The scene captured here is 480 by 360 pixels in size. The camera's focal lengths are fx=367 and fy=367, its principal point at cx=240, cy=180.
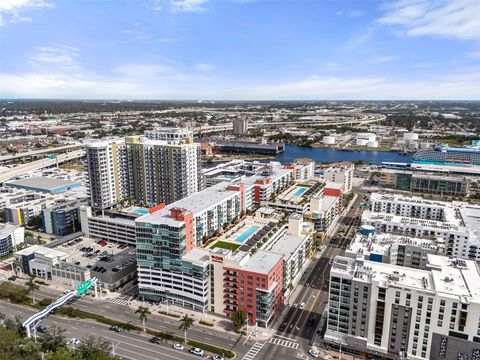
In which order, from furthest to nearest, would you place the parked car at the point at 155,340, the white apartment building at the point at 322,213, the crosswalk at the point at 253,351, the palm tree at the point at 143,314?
the white apartment building at the point at 322,213 < the palm tree at the point at 143,314 < the parked car at the point at 155,340 < the crosswalk at the point at 253,351

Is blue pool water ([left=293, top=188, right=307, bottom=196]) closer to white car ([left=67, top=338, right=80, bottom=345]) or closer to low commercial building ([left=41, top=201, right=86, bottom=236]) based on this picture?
low commercial building ([left=41, top=201, right=86, bottom=236])

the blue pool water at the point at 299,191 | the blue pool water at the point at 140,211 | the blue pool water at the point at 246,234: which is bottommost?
the blue pool water at the point at 246,234

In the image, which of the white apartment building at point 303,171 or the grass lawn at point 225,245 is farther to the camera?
the white apartment building at point 303,171

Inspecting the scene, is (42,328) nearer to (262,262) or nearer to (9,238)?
(9,238)

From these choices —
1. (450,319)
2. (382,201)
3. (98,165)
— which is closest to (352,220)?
(382,201)

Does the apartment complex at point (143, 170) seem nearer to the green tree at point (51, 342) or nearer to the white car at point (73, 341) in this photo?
the white car at point (73, 341)

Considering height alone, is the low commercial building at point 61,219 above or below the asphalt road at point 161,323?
above

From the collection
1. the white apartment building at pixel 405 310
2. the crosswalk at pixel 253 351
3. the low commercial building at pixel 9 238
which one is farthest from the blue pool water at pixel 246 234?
the low commercial building at pixel 9 238

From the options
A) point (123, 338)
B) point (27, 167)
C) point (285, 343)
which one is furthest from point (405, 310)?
point (27, 167)
